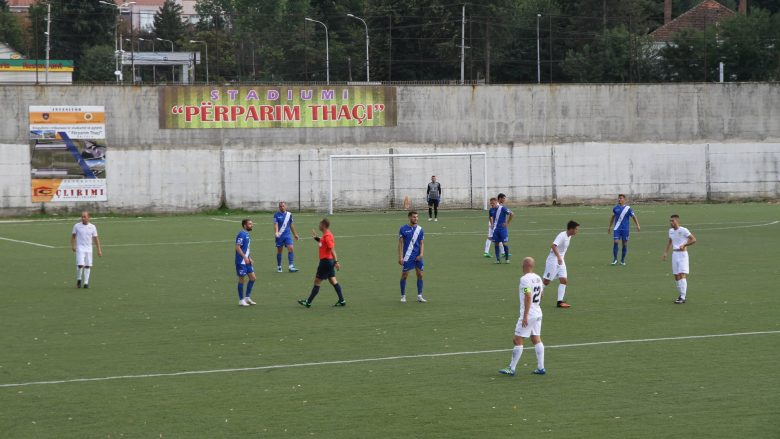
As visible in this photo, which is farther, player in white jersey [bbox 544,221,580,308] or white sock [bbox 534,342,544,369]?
player in white jersey [bbox 544,221,580,308]

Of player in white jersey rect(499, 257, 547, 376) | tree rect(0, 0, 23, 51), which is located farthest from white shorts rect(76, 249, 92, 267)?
tree rect(0, 0, 23, 51)

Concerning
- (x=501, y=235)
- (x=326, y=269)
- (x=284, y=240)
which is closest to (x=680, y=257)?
(x=326, y=269)

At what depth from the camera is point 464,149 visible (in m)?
57.3

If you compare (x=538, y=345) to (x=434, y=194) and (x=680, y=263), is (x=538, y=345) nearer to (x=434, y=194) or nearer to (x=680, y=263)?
(x=680, y=263)

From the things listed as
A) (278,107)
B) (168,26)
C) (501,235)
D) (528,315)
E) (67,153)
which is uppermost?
(168,26)

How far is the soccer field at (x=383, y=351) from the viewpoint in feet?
45.3

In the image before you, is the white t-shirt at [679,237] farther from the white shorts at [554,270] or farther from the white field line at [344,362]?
the white field line at [344,362]

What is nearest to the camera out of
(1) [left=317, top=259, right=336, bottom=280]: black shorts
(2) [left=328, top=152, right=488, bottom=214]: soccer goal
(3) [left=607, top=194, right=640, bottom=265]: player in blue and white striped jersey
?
(1) [left=317, top=259, right=336, bottom=280]: black shorts

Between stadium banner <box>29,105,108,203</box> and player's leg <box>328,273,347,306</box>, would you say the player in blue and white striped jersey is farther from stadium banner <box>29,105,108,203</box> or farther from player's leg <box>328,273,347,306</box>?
stadium banner <box>29,105,108,203</box>

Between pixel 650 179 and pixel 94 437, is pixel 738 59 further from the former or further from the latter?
pixel 94 437

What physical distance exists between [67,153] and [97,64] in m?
53.2

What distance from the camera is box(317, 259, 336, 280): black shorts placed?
23578 millimetres

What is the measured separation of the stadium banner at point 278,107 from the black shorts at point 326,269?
107 ft

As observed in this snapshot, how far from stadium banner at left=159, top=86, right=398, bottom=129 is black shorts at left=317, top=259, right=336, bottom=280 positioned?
1283 inches
